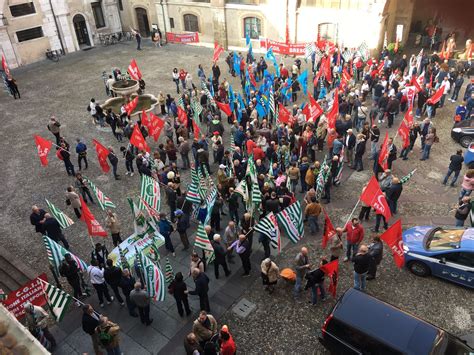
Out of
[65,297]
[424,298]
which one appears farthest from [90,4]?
[424,298]

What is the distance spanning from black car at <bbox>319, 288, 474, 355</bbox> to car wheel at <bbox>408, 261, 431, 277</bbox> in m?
2.96

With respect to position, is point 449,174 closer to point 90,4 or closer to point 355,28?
point 355,28

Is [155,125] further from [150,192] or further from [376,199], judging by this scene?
[376,199]

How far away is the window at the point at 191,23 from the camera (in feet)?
118

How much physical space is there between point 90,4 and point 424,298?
120ft

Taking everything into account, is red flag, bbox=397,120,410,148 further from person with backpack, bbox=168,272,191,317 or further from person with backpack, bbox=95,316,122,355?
person with backpack, bbox=95,316,122,355

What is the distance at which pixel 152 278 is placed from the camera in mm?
10469

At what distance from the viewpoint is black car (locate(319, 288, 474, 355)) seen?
8.46m

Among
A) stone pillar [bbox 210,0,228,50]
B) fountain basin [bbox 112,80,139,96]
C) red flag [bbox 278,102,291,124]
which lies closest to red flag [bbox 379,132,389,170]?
red flag [bbox 278,102,291,124]

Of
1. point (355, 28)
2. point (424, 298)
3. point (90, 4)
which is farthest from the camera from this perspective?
point (90, 4)

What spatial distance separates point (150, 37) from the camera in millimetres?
39844

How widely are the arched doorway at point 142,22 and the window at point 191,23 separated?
5072 millimetres

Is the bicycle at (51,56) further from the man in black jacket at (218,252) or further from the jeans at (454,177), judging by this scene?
the jeans at (454,177)

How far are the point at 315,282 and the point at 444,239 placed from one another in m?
3.97
